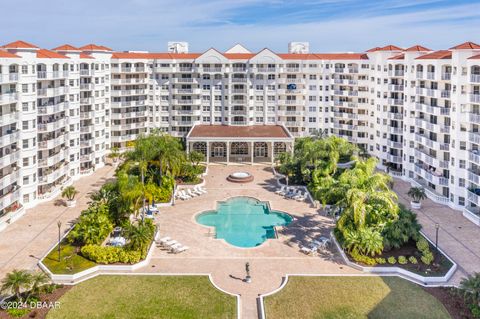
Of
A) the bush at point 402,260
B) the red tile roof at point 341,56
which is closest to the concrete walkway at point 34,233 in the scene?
the bush at point 402,260

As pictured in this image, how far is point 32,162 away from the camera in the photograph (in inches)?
1885

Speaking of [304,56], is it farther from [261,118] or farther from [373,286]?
[373,286]

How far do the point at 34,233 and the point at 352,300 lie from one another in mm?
27681

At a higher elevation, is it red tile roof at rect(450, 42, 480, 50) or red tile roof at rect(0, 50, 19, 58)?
red tile roof at rect(450, 42, 480, 50)

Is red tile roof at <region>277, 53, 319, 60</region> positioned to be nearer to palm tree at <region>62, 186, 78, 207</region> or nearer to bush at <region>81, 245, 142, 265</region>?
palm tree at <region>62, 186, 78, 207</region>

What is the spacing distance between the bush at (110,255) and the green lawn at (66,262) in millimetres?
450

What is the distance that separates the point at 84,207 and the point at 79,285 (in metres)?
18.5

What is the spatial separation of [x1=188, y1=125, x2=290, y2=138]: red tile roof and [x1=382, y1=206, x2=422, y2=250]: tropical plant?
111ft

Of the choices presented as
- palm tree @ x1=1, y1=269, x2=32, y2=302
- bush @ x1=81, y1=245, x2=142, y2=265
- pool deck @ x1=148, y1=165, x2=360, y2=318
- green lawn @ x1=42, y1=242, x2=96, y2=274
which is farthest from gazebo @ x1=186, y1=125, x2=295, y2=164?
palm tree @ x1=1, y1=269, x2=32, y2=302

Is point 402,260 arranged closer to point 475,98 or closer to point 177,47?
point 475,98

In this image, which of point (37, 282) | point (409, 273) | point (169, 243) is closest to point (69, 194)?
point (169, 243)

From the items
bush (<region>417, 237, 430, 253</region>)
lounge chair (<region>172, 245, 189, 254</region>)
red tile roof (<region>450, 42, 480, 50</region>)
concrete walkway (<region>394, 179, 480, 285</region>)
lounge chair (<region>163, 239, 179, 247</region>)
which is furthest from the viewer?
red tile roof (<region>450, 42, 480, 50</region>)

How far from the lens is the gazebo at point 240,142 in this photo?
67312 mm

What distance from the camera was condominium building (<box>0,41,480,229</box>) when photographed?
1817 inches
